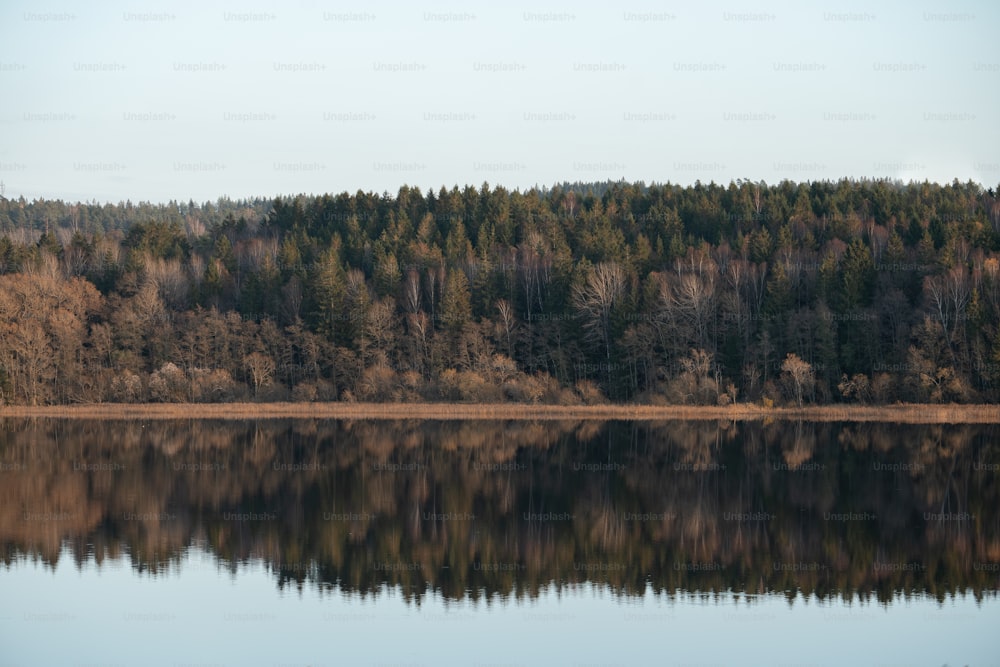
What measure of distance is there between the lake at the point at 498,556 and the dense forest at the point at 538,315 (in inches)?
870

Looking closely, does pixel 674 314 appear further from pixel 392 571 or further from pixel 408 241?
pixel 392 571

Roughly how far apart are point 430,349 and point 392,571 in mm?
53232

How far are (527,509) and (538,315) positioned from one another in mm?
48743

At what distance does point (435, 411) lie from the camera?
73438mm

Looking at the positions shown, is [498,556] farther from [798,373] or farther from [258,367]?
[258,367]

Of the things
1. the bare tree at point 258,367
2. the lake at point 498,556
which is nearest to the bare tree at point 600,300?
the bare tree at point 258,367

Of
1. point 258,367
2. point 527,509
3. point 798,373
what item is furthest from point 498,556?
point 258,367

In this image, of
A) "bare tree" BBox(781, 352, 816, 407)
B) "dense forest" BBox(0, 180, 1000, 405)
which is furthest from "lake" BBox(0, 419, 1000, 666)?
"dense forest" BBox(0, 180, 1000, 405)

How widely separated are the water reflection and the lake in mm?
157

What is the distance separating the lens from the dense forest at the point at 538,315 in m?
74.5

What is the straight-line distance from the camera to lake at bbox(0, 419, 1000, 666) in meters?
24.0

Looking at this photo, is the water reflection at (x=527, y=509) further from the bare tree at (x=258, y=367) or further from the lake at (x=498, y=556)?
the bare tree at (x=258, y=367)

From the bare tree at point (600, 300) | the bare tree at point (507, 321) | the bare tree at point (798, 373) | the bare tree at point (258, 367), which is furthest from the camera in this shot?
the bare tree at point (507, 321)

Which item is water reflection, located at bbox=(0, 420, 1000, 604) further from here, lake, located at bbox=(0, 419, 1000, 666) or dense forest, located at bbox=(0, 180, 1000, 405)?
dense forest, located at bbox=(0, 180, 1000, 405)
